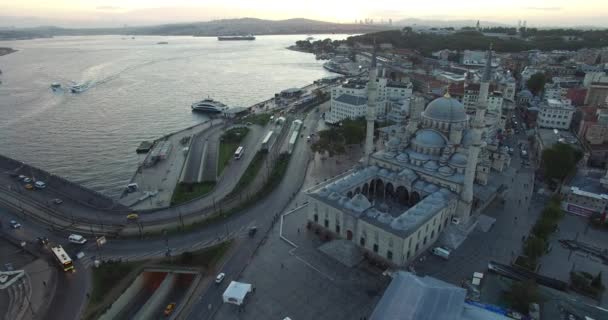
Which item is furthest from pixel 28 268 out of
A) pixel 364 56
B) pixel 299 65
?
pixel 364 56

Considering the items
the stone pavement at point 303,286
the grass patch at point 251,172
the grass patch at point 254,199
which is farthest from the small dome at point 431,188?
the grass patch at point 251,172

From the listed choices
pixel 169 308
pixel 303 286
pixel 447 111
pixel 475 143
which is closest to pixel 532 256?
pixel 475 143

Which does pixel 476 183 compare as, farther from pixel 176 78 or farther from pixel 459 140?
pixel 176 78

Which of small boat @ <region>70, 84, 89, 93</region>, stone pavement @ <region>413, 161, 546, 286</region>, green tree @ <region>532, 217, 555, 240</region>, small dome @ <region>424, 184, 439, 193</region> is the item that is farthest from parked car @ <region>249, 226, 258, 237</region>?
small boat @ <region>70, 84, 89, 93</region>

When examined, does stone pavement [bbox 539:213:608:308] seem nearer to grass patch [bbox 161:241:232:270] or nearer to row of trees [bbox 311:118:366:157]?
grass patch [bbox 161:241:232:270]

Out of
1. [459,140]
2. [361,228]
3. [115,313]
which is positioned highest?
[459,140]
